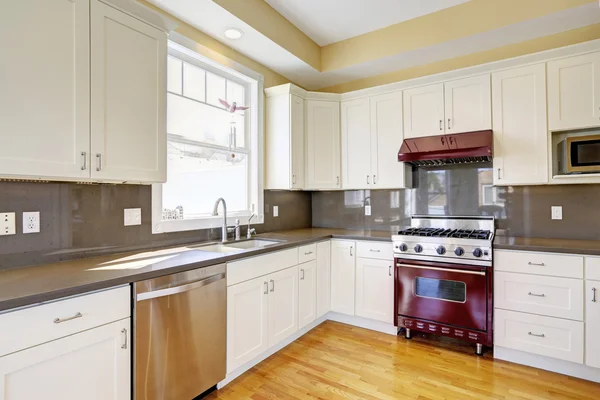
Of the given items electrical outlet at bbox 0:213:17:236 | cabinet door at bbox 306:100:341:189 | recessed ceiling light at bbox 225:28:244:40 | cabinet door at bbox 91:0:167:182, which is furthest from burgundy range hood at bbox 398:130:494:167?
electrical outlet at bbox 0:213:17:236

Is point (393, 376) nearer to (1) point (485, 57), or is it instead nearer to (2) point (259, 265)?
(2) point (259, 265)

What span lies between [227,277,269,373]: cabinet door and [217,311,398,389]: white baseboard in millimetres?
115

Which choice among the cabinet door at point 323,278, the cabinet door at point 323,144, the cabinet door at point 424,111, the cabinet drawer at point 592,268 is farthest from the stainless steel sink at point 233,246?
the cabinet drawer at point 592,268

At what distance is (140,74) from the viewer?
196 centimetres

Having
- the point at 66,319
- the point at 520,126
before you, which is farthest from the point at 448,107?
the point at 66,319

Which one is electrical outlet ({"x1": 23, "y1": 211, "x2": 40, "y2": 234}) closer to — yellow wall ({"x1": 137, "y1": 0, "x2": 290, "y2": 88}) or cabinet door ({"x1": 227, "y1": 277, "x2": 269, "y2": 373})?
cabinet door ({"x1": 227, "y1": 277, "x2": 269, "y2": 373})

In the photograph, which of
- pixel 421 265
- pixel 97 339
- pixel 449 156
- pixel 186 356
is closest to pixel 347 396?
pixel 186 356

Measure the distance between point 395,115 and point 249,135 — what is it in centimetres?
154

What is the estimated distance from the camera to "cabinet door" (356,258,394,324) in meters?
3.01

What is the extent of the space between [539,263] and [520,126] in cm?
118

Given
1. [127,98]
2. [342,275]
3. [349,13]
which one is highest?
[349,13]

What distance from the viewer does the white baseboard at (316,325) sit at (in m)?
2.31

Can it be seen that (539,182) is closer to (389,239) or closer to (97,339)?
(389,239)

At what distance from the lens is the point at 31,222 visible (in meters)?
1.74
